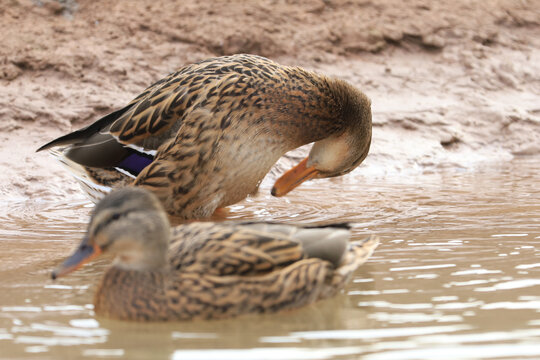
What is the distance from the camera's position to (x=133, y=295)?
13.6 ft

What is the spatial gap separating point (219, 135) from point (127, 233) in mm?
1969

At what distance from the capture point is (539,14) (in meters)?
12.0

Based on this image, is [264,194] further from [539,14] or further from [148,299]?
[539,14]

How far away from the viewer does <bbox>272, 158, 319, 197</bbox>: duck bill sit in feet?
21.9

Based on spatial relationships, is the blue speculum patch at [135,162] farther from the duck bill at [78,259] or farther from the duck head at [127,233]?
the duck bill at [78,259]

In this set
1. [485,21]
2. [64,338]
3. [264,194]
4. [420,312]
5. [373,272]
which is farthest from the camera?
[485,21]

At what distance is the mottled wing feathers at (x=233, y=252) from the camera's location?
13.9 ft

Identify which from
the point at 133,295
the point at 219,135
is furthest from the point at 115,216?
the point at 219,135

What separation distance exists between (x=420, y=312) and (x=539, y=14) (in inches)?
354

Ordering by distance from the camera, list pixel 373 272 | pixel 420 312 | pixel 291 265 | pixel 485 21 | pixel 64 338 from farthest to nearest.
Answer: pixel 485 21 → pixel 373 272 → pixel 291 265 → pixel 420 312 → pixel 64 338

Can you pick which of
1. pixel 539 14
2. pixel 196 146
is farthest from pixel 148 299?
pixel 539 14

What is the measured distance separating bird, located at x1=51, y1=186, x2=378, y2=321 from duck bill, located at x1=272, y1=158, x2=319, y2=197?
Answer: 221 centimetres

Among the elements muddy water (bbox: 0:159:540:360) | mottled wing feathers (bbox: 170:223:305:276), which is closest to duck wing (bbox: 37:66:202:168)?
muddy water (bbox: 0:159:540:360)

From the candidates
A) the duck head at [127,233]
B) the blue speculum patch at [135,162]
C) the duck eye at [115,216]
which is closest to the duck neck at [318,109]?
the blue speculum patch at [135,162]
